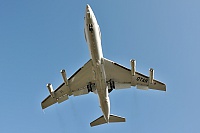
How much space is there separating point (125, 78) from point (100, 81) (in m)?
5.60

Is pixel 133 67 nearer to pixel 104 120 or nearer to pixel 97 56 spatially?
pixel 97 56

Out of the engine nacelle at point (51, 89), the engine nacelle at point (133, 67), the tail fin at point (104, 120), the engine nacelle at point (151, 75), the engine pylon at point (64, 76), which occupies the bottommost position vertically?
the tail fin at point (104, 120)

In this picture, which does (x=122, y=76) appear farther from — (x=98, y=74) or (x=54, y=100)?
(x=54, y=100)

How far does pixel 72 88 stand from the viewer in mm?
60969

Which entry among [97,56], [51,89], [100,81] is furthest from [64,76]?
[97,56]

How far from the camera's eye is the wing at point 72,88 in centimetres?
5962

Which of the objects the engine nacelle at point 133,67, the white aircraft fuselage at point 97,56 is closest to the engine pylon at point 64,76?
the white aircraft fuselage at point 97,56

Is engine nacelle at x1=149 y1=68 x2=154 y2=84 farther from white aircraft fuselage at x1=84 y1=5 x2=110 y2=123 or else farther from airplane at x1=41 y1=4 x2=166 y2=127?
white aircraft fuselage at x1=84 y1=5 x2=110 y2=123

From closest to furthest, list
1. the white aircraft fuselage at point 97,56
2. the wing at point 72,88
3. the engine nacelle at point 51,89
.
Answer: the white aircraft fuselage at point 97,56
the engine nacelle at point 51,89
the wing at point 72,88

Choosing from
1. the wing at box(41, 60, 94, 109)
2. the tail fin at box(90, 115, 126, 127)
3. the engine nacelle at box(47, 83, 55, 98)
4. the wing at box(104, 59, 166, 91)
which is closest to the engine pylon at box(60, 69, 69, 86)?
the wing at box(41, 60, 94, 109)

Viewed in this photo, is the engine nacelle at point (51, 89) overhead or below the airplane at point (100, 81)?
below

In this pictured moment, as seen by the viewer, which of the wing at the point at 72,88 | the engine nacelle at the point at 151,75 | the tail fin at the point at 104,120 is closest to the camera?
the engine nacelle at the point at 151,75

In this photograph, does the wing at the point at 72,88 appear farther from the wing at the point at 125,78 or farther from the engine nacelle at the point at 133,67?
the engine nacelle at the point at 133,67

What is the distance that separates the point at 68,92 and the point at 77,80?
2.86 metres
